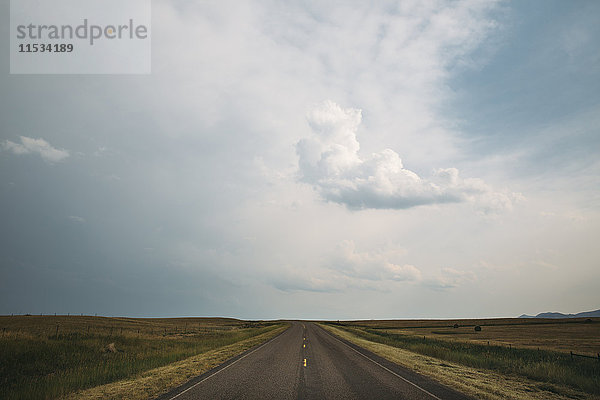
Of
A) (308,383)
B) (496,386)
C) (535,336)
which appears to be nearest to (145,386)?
(308,383)

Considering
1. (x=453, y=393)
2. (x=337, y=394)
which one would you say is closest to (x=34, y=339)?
(x=337, y=394)

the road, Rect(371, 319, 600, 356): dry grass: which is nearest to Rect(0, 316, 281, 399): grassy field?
the road

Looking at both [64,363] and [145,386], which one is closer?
[145,386]

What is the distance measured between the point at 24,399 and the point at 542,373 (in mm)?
21227

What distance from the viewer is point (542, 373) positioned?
16.6 meters

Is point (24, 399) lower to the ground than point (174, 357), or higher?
higher

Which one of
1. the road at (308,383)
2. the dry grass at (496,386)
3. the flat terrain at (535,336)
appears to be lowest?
the flat terrain at (535,336)

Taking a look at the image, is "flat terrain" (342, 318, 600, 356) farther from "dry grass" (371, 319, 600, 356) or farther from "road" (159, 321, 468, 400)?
"road" (159, 321, 468, 400)

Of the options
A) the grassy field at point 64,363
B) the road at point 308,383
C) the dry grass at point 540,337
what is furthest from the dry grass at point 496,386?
the dry grass at point 540,337

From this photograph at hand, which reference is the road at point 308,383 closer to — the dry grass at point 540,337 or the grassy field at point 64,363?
the grassy field at point 64,363

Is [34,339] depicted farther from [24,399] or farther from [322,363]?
[322,363]

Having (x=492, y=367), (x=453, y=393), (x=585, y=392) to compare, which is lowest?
(x=492, y=367)

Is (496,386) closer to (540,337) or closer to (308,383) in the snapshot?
(308,383)

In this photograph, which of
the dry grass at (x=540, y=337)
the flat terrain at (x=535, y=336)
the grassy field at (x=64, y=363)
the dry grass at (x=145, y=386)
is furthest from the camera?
the flat terrain at (x=535, y=336)
